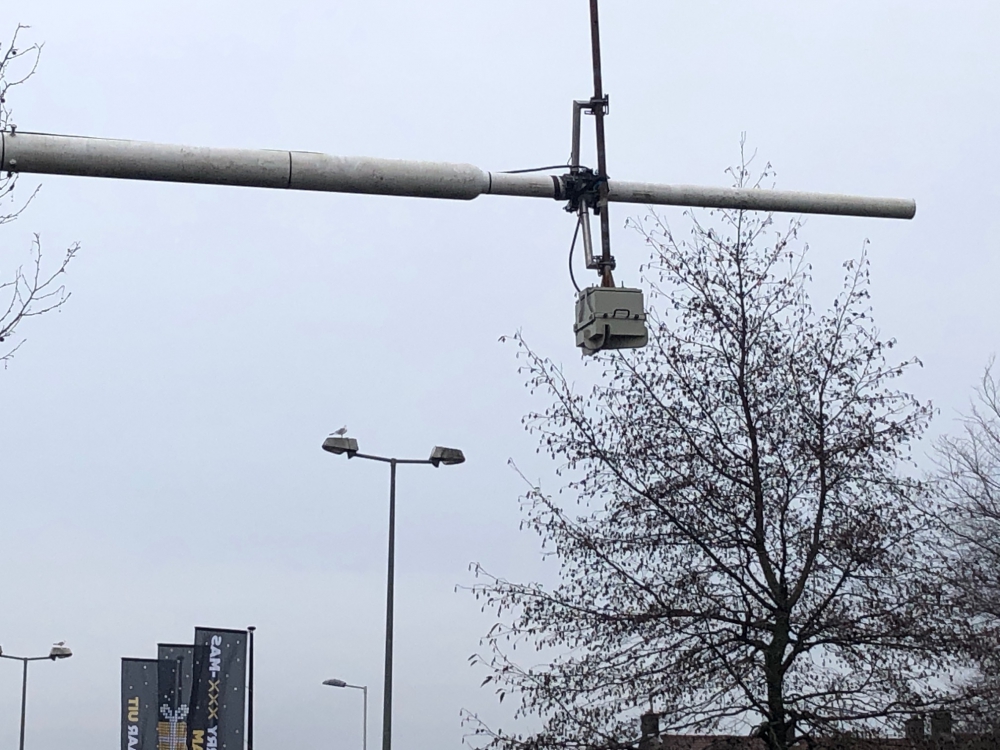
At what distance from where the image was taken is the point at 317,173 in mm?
6531

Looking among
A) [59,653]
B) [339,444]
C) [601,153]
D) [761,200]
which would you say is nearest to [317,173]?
[601,153]

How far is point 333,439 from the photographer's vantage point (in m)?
26.2

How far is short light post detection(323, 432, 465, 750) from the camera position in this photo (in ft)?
84.4

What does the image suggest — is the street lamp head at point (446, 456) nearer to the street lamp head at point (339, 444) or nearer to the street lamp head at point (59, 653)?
the street lamp head at point (339, 444)

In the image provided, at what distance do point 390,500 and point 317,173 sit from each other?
70.2 feet

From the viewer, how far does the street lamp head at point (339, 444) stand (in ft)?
85.8

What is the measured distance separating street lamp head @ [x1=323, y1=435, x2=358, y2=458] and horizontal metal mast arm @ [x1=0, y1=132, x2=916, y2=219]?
19169 millimetres

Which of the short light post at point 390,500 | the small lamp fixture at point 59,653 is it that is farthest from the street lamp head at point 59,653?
A: the short light post at point 390,500

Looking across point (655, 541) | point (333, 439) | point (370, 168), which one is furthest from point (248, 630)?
point (370, 168)

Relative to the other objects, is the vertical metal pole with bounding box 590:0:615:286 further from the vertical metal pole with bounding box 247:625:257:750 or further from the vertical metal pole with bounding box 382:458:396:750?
the vertical metal pole with bounding box 247:625:257:750

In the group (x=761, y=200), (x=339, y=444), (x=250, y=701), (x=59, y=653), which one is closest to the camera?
(x=761, y=200)

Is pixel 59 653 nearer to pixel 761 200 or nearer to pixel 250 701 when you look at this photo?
pixel 250 701

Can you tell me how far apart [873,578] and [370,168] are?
980 centimetres

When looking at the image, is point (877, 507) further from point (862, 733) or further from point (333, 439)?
point (333, 439)
